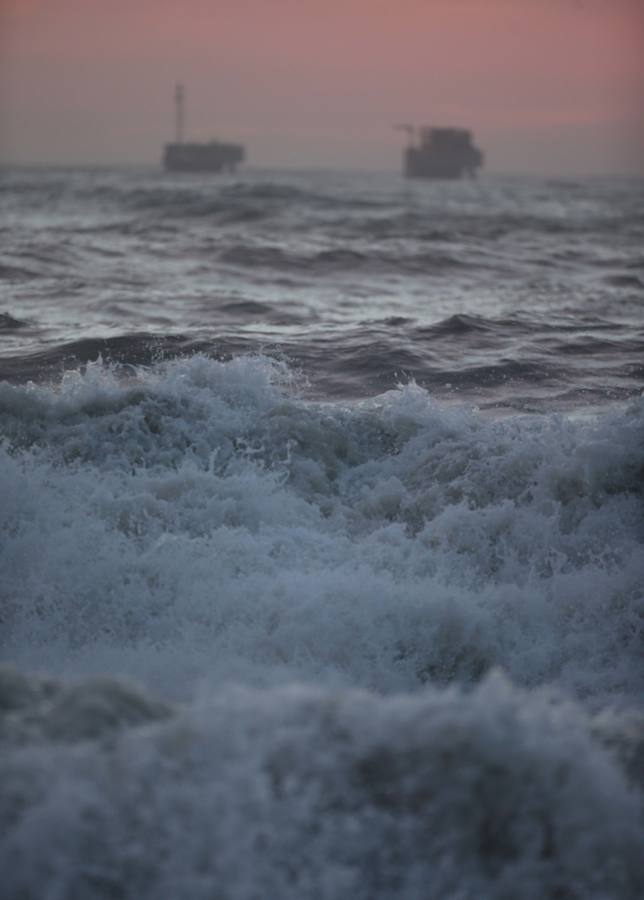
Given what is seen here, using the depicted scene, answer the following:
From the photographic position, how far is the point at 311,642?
3855 millimetres

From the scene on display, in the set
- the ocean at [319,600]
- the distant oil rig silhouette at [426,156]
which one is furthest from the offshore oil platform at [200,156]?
the ocean at [319,600]

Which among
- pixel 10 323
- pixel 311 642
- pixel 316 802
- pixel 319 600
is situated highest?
pixel 10 323

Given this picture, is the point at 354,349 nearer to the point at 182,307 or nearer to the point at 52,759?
the point at 182,307

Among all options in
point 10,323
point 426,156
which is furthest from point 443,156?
point 10,323

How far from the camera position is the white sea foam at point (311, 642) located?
199 centimetres

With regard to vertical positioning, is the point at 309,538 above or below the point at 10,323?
below

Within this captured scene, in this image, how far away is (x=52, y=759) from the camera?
6.58 feet

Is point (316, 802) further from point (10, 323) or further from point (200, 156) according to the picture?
point (200, 156)

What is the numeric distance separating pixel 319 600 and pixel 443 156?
92060 millimetres

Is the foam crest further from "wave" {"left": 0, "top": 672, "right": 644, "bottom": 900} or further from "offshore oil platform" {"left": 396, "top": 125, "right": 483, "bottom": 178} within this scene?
"offshore oil platform" {"left": 396, "top": 125, "right": 483, "bottom": 178}

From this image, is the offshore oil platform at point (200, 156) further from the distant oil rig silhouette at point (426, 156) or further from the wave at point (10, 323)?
the wave at point (10, 323)

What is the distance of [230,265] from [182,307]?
408 centimetres

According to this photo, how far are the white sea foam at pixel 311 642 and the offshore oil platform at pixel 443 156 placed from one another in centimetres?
8807

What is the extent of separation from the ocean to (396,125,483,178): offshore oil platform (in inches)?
3287
